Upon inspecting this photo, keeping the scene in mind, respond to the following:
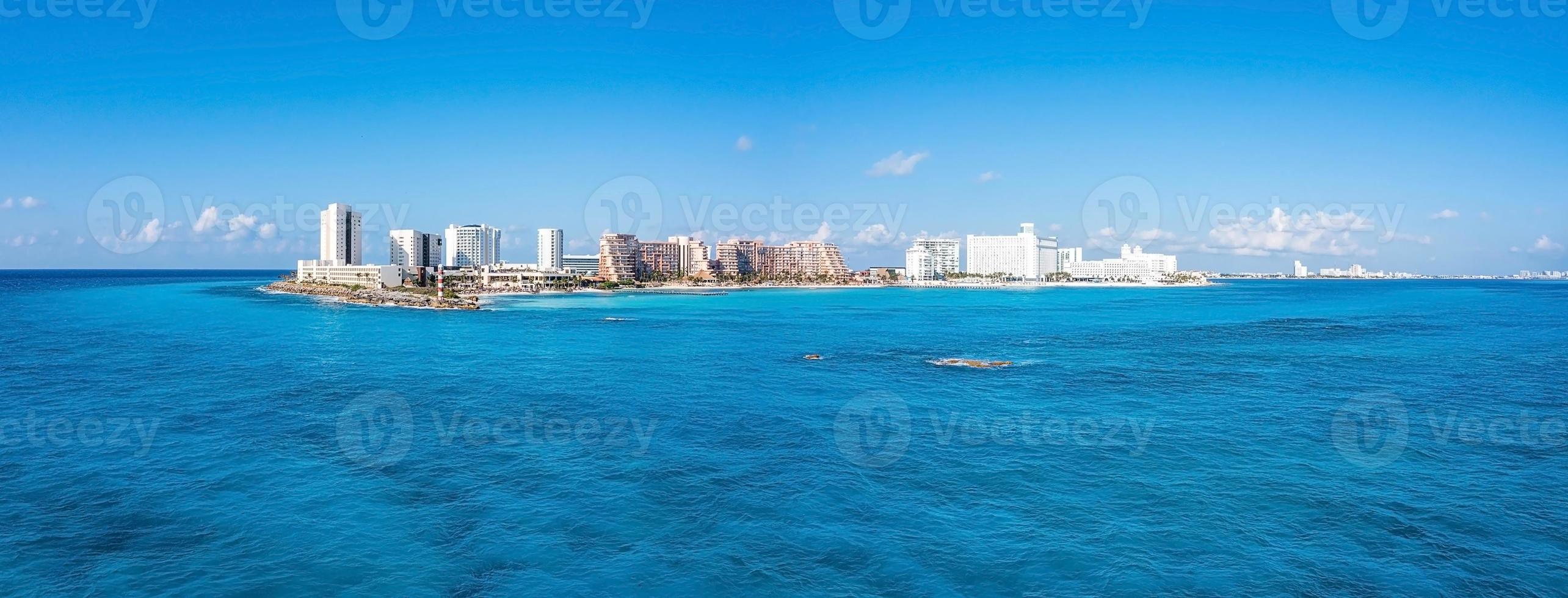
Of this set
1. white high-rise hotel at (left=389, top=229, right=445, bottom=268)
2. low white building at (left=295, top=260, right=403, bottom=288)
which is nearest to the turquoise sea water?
low white building at (left=295, top=260, right=403, bottom=288)

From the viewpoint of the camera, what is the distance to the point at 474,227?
18675cm

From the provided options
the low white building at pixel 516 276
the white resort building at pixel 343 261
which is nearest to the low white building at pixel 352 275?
the white resort building at pixel 343 261

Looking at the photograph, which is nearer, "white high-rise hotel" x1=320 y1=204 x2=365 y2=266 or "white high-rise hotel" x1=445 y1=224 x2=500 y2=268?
"white high-rise hotel" x1=320 y1=204 x2=365 y2=266

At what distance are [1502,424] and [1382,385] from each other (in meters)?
8.06

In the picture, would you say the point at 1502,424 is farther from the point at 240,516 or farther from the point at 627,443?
the point at 240,516

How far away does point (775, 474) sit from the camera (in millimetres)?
18703

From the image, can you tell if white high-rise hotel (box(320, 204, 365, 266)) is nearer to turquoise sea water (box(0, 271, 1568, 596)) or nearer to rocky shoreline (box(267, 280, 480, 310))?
rocky shoreline (box(267, 280, 480, 310))

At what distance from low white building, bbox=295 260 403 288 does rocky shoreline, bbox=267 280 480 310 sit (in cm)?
494

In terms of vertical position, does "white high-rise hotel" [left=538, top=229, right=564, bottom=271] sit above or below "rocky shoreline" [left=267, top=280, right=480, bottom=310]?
above

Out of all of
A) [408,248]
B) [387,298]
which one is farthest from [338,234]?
[387,298]

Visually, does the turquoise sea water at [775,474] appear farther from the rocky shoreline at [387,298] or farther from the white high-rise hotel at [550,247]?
the white high-rise hotel at [550,247]

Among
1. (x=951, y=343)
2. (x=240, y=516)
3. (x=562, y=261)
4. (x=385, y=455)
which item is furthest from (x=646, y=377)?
(x=562, y=261)

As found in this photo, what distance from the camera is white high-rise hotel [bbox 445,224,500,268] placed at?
187m

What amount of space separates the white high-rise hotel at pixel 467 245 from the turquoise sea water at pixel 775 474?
149867mm
